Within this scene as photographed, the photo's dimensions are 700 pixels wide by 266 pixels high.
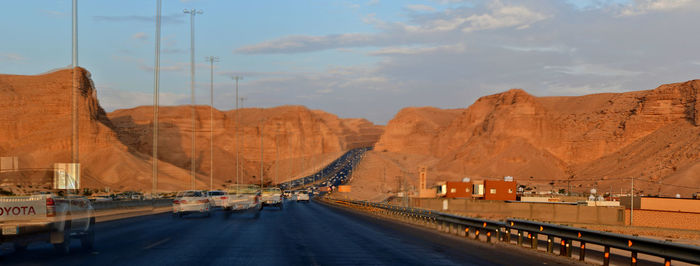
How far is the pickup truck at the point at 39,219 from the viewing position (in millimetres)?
14938

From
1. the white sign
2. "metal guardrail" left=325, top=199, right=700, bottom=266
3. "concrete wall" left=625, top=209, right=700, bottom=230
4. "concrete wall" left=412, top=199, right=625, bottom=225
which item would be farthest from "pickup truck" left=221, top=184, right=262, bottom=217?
"concrete wall" left=625, top=209, right=700, bottom=230

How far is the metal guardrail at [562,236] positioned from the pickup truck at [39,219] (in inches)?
469

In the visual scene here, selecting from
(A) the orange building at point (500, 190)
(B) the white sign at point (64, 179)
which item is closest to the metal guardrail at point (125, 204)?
(B) the white sign at point (64, 179)

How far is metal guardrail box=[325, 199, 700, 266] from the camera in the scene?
12883mm

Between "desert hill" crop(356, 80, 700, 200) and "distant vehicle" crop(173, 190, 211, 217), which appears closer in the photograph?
"distant vehicle" crop(173, 190, 211, 217)

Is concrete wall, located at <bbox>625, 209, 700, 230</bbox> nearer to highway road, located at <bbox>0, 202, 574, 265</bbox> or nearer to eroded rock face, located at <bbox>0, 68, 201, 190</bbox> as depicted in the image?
highway road, located at <bbox>0, 202, 574, 265</bbox>

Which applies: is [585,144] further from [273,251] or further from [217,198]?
[273,251]

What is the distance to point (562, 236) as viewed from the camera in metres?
17.7

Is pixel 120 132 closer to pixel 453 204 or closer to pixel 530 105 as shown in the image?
pixel 530 105

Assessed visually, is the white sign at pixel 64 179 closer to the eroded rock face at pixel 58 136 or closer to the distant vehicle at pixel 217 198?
the distant vehicle at pixel 217 198

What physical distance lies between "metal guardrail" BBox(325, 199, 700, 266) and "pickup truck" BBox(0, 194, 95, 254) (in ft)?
39.1

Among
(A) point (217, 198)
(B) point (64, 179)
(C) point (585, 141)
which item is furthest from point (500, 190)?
(C) point (585, 141)

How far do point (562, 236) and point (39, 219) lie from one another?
12.3 m

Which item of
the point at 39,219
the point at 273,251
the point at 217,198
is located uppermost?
the point at 39,219
